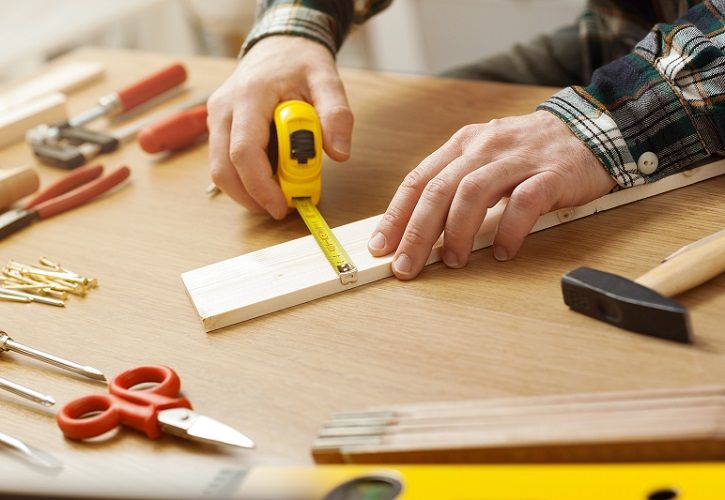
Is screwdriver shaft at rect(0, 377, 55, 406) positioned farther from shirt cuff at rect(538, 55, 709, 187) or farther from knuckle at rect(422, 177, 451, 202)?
shirt cuff at rect(538, 55, 709, 187)

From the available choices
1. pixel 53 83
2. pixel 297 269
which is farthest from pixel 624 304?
pixel 53 83

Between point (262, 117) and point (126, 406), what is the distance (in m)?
0.45

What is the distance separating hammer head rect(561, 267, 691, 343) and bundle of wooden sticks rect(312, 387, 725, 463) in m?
0.11

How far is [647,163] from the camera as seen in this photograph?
3.14 ft

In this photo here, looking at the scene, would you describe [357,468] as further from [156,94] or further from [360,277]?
[156,94]

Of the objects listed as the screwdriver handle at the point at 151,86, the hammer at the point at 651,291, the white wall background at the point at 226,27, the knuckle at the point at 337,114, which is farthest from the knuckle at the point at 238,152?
the white wall background at the point at 226,27

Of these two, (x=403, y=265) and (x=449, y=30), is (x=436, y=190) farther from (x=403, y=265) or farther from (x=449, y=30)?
(x=449, y=30)

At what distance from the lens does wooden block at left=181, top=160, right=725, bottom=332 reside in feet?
2.94

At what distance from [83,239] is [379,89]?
0.55 metres

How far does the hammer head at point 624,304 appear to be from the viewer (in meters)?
0.72

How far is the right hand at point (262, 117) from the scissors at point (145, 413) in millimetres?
331

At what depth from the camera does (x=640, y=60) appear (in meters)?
0.99

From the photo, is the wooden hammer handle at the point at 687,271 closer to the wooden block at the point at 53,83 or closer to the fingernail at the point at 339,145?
the fingernail at the point at 339,145

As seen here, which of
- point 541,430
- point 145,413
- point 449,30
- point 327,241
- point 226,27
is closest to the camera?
point 541,430
